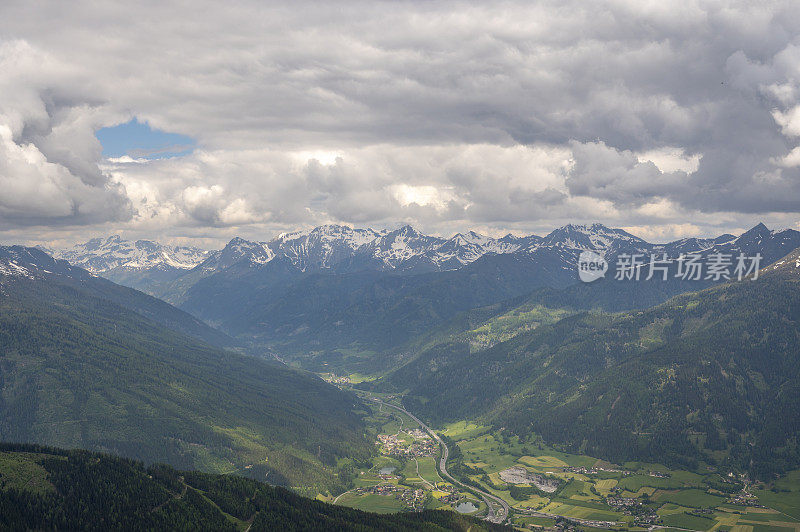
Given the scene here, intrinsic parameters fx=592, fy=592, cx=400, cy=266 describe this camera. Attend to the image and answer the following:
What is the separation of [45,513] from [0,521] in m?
12.3

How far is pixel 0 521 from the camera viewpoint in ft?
562

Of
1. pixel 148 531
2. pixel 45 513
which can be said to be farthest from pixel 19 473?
pixel 148 531

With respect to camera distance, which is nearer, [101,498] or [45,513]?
[45,513]

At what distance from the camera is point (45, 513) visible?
18125cm

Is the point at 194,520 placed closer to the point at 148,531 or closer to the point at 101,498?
the point at 148,531

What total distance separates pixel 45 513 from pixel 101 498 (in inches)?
691

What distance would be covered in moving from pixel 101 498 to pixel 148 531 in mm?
25954

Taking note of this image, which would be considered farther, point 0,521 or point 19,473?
point 19,473

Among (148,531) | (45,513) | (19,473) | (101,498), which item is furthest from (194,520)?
(19,473)

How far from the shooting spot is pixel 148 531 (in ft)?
597

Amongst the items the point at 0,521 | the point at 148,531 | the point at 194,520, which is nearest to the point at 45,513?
the point at 0,521

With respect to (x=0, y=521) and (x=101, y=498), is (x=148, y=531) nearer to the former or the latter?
(x=101, y=498)

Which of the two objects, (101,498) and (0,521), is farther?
(101,498)

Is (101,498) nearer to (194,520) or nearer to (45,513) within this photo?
(45,513)
